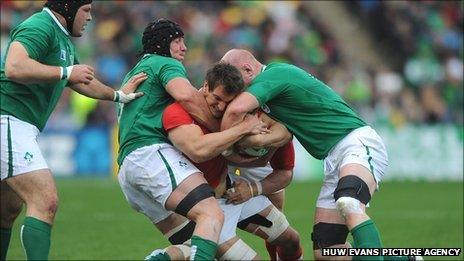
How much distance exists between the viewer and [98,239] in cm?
1320

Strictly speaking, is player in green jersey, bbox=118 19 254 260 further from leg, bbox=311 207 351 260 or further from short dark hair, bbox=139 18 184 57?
leg, bbox=311 207 351 260

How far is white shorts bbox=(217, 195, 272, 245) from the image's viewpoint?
8.61 metres

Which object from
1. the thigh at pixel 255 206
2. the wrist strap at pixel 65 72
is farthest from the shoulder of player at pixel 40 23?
the thigh at pixel 255 206

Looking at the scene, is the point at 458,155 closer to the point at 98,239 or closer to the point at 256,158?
the point at 98,239

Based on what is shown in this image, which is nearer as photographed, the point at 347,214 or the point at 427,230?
the point at 347,214

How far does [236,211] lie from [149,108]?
1.24 metres

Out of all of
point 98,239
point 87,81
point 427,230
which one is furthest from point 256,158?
point 427,230

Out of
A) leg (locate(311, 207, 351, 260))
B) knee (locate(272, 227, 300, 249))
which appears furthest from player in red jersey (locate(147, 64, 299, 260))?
leg (locate(311, 207, 351, 260))

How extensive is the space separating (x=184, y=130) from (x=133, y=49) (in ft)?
54.1

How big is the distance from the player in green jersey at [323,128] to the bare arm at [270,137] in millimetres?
68

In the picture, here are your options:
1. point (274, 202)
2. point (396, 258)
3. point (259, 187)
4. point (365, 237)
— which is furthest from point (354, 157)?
point (274, 202)

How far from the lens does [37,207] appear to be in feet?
26.6

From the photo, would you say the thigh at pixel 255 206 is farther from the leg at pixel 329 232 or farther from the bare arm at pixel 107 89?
the bare arm at pixel 107 89

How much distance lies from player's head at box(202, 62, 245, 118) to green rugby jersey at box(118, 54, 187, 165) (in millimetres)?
268
